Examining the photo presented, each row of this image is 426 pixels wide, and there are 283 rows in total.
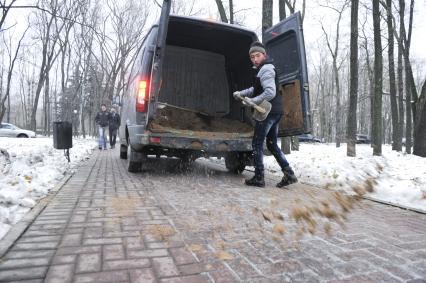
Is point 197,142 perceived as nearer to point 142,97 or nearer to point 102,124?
point 142,97

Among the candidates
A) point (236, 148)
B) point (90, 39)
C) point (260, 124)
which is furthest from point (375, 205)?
point (90, 39)

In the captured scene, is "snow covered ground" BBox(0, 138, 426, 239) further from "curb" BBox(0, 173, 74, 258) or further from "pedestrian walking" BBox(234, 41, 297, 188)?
"pedestrian walking" BBox(234, 41, 297, 188)

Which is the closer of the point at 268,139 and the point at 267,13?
the point at 268,139

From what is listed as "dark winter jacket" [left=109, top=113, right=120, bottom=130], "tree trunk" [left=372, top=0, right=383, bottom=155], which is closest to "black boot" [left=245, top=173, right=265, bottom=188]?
"tree trunk" [left=372, top=0, right=383, bottom=155]

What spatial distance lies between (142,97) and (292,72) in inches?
103

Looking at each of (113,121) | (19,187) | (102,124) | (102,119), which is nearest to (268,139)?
(19,187)

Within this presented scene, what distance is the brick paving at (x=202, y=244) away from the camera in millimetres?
2094

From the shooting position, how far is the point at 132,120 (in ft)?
20.5

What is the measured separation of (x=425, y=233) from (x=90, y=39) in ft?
88.9

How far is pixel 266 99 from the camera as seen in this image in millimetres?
5176

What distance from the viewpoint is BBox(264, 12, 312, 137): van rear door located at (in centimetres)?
598

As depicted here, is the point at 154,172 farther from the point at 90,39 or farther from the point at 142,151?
the point at 90,39

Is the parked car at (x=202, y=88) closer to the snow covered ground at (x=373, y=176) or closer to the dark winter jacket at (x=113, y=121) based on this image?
the snow covered ground at (x=373, y=176)

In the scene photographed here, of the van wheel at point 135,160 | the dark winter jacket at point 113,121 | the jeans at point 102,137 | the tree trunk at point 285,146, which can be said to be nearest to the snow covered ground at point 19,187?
the van wheel at point 135,160
